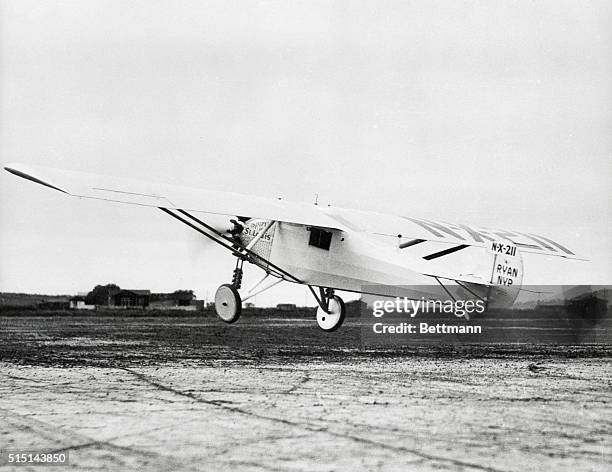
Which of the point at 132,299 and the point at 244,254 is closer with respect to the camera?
the point at 244,254

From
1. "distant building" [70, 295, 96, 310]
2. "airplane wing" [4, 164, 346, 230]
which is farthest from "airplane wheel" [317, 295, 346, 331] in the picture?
"distant building" [70, 295, 96, 310]

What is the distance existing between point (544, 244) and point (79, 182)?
13.2m

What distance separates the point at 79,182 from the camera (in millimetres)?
15422

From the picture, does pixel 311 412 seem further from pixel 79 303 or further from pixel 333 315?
pixel 79 303

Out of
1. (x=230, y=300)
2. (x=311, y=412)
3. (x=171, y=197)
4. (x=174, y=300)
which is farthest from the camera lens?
(x=174, y=300)

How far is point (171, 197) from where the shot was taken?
17.2 metres

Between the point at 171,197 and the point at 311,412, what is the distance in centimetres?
851

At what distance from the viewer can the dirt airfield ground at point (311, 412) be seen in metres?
7.41

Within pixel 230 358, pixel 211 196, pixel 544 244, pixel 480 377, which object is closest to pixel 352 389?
pixel 480 377

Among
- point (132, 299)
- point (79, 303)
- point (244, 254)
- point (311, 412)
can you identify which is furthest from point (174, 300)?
point (311, 412)

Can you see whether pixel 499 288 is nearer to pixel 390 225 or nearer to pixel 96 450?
pixel 390 225

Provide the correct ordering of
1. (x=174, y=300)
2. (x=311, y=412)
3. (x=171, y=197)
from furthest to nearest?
(x=174, y=300) < (x=171, y=197) < (x=311, y=412)

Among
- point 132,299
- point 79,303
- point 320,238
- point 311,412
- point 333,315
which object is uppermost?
point 320,238

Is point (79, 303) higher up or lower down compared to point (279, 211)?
lower down
